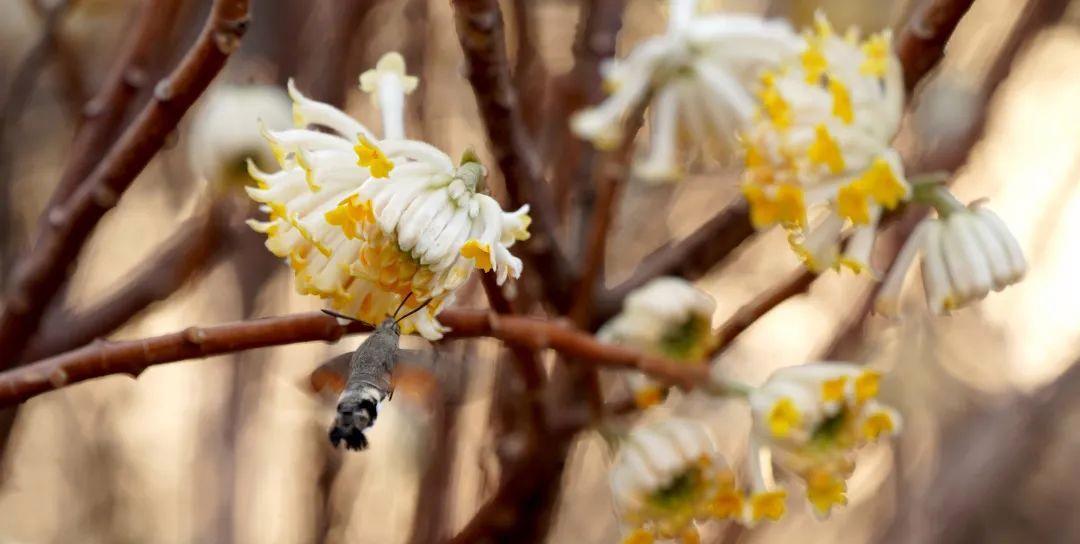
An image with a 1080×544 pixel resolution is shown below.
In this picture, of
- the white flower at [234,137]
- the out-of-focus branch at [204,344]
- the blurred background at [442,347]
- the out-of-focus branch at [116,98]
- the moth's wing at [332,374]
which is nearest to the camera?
the out-of-focus branch at [204,344]

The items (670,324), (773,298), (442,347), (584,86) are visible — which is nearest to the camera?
(773,298)

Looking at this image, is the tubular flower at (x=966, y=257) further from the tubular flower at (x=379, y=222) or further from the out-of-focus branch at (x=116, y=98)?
the out-of-focus branch at (x=116, y=98)

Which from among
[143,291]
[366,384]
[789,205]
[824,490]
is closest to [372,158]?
[366,384]

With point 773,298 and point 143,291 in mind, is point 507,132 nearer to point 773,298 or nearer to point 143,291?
point 773,298

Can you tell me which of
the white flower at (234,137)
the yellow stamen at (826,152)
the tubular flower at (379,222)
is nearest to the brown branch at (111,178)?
the tubular flower at (379,222)

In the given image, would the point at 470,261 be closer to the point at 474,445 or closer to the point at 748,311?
the point at 748,311

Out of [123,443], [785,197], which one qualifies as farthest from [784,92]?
[123,443]

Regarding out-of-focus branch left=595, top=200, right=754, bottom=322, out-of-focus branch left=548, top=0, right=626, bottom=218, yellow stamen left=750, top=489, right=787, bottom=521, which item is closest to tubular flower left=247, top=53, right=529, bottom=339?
yellow stamen left=750, top=489, right=787, bottom=521
